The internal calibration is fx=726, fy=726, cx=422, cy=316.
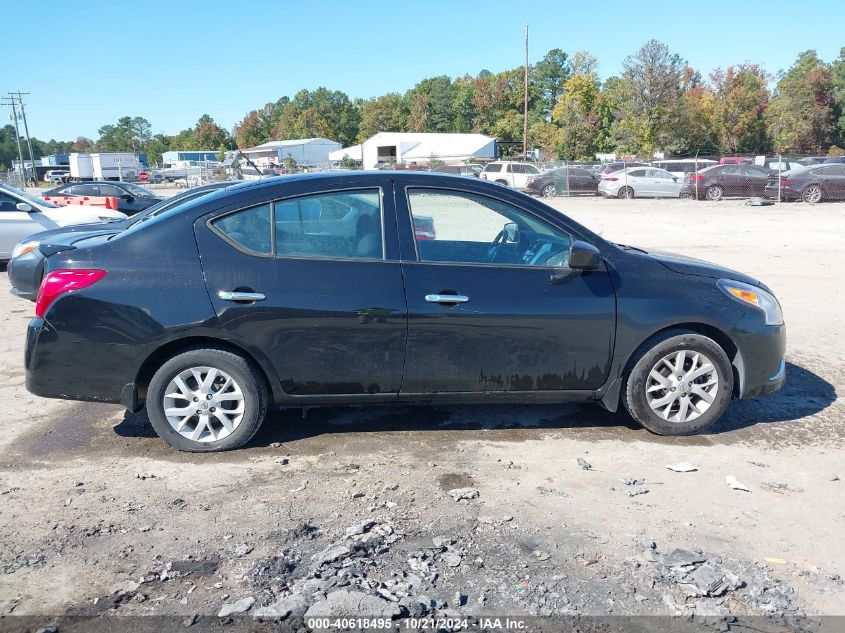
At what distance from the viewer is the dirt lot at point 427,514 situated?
3158mm

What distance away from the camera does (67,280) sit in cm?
453

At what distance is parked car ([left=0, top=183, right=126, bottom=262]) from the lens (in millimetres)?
12547

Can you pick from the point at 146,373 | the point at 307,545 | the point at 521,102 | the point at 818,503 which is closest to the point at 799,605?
the point at 818,503

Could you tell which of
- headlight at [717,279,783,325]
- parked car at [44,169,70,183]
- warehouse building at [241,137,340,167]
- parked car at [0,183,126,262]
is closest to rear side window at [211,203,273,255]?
headlight at [717,279,783,325]

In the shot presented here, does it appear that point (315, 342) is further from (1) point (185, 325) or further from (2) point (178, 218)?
(2) point (178, 218)

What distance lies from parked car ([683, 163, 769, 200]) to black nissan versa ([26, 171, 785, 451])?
2745 centimetres

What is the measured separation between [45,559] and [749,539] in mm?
3453

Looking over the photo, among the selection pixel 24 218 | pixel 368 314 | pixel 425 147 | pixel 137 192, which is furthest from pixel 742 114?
pixel 368 314

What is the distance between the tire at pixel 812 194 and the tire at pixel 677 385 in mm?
26509

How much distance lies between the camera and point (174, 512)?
12.9 feet

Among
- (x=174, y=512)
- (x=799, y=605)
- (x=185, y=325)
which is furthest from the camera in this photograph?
(x=185, y=325)

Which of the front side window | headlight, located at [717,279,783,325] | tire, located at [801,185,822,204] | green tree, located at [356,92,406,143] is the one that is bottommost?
tire, located at [801,185,822,204]

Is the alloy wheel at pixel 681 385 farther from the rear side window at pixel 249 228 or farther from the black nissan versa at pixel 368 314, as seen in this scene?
the rear side window at pixel 249 228

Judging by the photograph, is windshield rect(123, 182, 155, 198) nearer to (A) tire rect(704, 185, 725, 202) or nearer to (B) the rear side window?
(B) the rear side window
